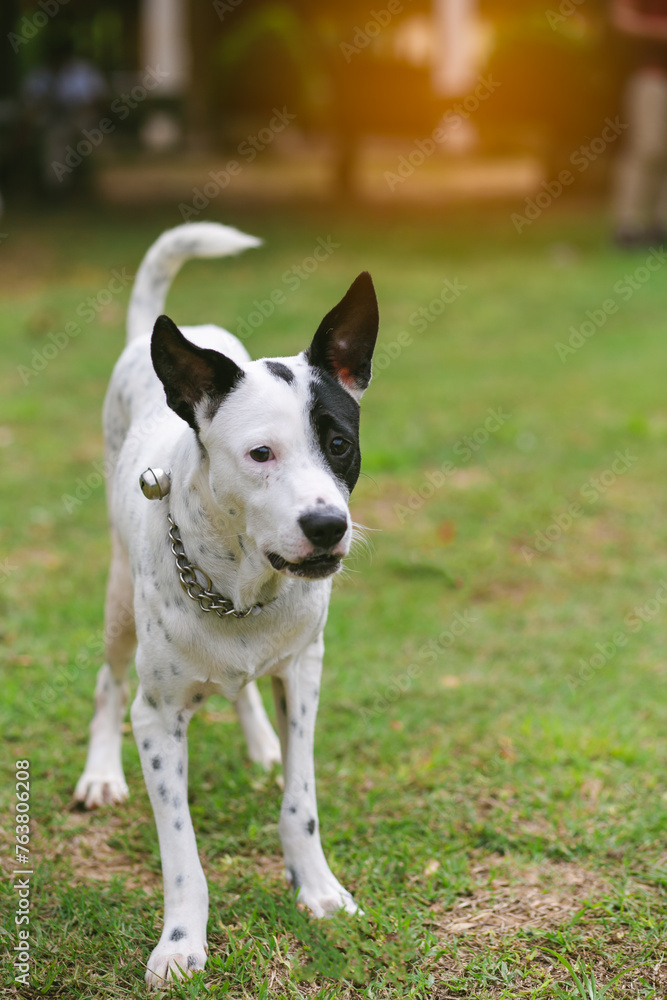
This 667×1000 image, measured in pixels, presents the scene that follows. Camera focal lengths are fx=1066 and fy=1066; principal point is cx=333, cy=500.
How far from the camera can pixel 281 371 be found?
101 inches

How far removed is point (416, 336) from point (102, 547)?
4.77 meters

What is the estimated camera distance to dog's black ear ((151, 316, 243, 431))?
98.3 inches

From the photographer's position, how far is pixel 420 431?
23.0 ft

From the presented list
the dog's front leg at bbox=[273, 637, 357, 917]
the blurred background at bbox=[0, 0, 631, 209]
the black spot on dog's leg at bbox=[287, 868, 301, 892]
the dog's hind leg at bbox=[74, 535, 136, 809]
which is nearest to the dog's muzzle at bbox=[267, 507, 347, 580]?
the dog's front leg at bbox=[273, 637, 357, 917]

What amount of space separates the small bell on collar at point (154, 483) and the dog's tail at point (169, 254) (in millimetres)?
1057

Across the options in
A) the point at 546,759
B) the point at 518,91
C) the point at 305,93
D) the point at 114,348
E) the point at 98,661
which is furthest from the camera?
the point at 305,93

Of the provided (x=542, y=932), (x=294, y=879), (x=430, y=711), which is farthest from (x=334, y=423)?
(x=430, y=711)

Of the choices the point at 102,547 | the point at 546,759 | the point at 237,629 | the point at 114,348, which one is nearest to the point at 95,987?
the point at 237,629

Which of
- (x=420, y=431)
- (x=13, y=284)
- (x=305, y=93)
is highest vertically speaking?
(x=420, y=431)

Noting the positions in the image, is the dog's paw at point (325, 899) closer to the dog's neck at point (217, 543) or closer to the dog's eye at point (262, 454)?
the dog's neck at point (217, 543)

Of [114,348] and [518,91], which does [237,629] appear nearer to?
[114,348]

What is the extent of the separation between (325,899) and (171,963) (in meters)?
0.46

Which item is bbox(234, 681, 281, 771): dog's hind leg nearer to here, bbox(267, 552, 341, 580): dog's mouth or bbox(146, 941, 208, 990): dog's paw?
bbox(146, 941, 208, 990): dog's paw

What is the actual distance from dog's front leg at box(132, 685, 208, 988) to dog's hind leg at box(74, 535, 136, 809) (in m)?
0.65
